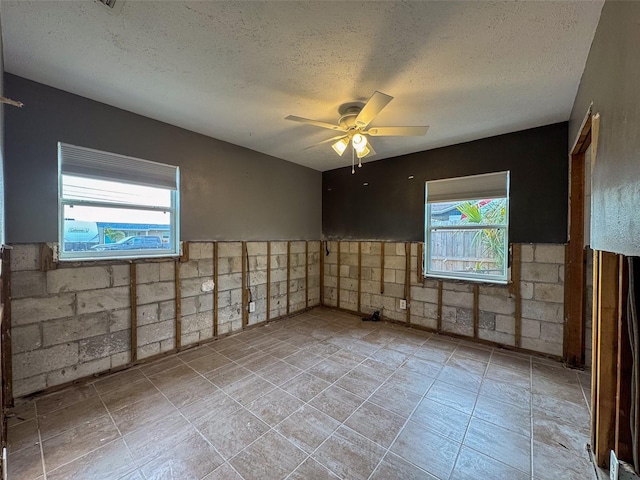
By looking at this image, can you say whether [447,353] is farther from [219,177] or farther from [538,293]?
[219,177]

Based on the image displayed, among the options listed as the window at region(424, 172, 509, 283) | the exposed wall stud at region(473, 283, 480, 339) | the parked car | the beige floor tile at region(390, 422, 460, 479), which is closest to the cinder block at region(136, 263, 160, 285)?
the parked car

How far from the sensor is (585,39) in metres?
1.68

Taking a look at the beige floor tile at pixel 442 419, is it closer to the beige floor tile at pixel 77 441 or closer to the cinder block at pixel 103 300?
the beige floor tile at pixel 77 441

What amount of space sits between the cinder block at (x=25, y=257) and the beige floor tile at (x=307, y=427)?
247 centimetres

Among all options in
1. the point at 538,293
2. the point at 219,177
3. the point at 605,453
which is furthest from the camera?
the point at 219,177

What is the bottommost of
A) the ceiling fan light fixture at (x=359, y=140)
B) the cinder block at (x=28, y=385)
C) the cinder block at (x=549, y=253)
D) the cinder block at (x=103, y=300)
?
the cinder block at (x=28, y=385)

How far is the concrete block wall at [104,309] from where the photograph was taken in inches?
86.0

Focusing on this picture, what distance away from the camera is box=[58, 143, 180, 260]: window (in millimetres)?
2445

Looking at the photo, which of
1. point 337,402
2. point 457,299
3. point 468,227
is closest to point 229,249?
point 337,402

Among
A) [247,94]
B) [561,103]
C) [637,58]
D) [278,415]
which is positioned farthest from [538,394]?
[247,94]

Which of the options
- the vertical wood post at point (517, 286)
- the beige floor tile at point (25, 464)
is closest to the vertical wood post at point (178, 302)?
the beige floor tile at point (25, 464)

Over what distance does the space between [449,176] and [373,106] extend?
2196mm

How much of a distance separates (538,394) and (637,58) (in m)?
2.56

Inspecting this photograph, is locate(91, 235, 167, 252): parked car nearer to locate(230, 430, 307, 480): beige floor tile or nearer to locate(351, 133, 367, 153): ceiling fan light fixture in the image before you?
locate(230, 430, 307, 480): beige floor tile
